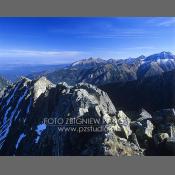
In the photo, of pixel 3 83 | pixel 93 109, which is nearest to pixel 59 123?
pixel 93 109

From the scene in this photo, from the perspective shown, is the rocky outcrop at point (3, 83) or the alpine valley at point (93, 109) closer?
the alpine valley at point (93, 109)

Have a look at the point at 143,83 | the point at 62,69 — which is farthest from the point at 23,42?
the point at 143,83

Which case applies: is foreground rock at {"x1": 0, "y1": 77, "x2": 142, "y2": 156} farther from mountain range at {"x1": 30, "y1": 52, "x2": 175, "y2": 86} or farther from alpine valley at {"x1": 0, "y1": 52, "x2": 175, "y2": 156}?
mountain range at {"x1": 30, "y1": 52, "x2": 175, "y2": 86}

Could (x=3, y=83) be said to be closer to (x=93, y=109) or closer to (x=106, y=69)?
(x=93, y=109)

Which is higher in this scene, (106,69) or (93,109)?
(106,69)

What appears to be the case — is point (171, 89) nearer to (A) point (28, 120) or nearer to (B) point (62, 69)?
(B) point (62, 69)

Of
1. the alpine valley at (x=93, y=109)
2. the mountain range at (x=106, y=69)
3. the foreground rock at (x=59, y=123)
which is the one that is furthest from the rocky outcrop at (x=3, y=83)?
the mountain range at (x=106, y=69)

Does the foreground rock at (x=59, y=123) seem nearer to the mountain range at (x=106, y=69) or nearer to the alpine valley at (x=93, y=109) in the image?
the alpine valley at (x=93, y=109)
